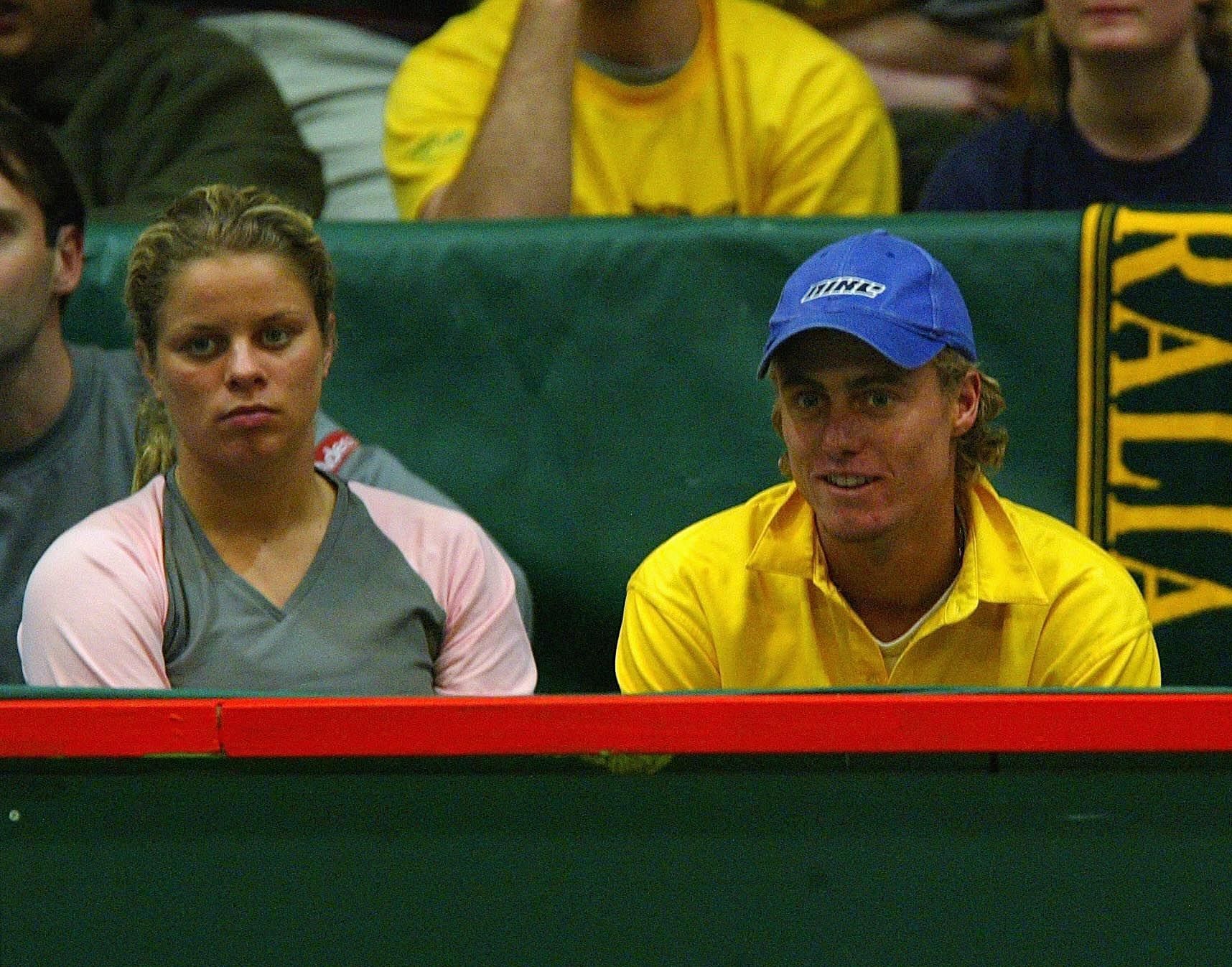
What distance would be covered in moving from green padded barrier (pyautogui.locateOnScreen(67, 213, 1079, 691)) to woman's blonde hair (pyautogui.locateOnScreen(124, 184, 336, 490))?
48 cm

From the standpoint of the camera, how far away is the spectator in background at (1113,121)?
9.20ft

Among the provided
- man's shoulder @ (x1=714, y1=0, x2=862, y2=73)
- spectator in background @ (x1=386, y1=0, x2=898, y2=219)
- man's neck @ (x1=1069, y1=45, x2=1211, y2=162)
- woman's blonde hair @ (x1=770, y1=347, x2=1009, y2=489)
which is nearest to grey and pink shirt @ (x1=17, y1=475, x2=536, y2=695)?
woman's blonde hair @ (x1=770, y1=347, x2=1009, y2=489)

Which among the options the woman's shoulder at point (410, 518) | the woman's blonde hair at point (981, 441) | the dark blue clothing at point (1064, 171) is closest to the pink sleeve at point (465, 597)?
the woman's shoulder at point (410, 518)

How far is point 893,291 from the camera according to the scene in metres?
1.89

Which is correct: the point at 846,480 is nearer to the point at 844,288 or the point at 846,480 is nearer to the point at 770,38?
the point at 844,288

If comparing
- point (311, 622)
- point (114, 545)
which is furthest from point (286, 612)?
point (114, 545)

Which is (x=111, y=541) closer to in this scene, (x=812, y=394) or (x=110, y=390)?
(x=110, y=390)

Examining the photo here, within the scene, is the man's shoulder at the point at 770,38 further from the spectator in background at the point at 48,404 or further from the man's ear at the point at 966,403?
the man's ear at the point at 966,403

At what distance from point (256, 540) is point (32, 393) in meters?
0.55

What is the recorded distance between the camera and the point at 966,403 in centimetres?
201

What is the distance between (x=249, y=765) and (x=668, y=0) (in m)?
1.74

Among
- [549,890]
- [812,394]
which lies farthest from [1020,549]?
[549,890]

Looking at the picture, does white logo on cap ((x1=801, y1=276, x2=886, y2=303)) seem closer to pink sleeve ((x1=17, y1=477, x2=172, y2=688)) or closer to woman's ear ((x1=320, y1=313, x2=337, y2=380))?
woman's ear ((x1=320, y1=313, x2=337, y2=380))

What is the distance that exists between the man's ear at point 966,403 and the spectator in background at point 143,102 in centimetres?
137
